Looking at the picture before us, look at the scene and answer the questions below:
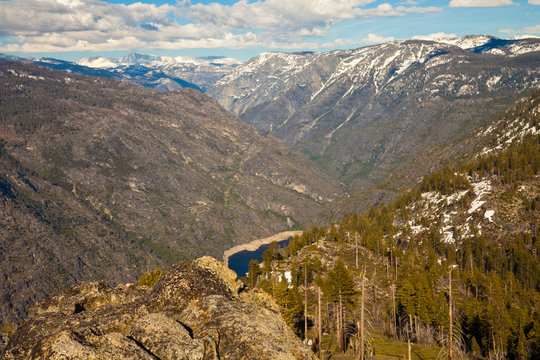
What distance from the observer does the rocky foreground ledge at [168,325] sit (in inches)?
643

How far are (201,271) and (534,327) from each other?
110194 millimetres

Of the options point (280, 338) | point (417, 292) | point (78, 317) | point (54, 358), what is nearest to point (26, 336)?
point (78, 317)

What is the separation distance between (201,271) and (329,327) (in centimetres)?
9464

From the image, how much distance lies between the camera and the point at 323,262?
173000mm

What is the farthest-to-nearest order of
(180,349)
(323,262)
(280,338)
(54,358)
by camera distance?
(323,262), (280,338), (180,349), (54,358)

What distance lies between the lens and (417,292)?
101688mm

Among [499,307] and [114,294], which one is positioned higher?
[114,294]

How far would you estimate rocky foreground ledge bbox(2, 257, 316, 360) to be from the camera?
16.3m

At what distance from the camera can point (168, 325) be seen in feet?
62.3

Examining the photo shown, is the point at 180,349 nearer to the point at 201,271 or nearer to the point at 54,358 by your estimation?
the point at 54,358

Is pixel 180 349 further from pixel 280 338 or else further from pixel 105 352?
pixel 280 338

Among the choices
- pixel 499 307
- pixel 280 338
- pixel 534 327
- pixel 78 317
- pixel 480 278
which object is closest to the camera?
pixel 280 338

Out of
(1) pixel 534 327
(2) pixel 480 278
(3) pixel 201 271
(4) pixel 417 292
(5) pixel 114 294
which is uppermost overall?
(3) pixel 201 271

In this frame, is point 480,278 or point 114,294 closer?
point 114,294
